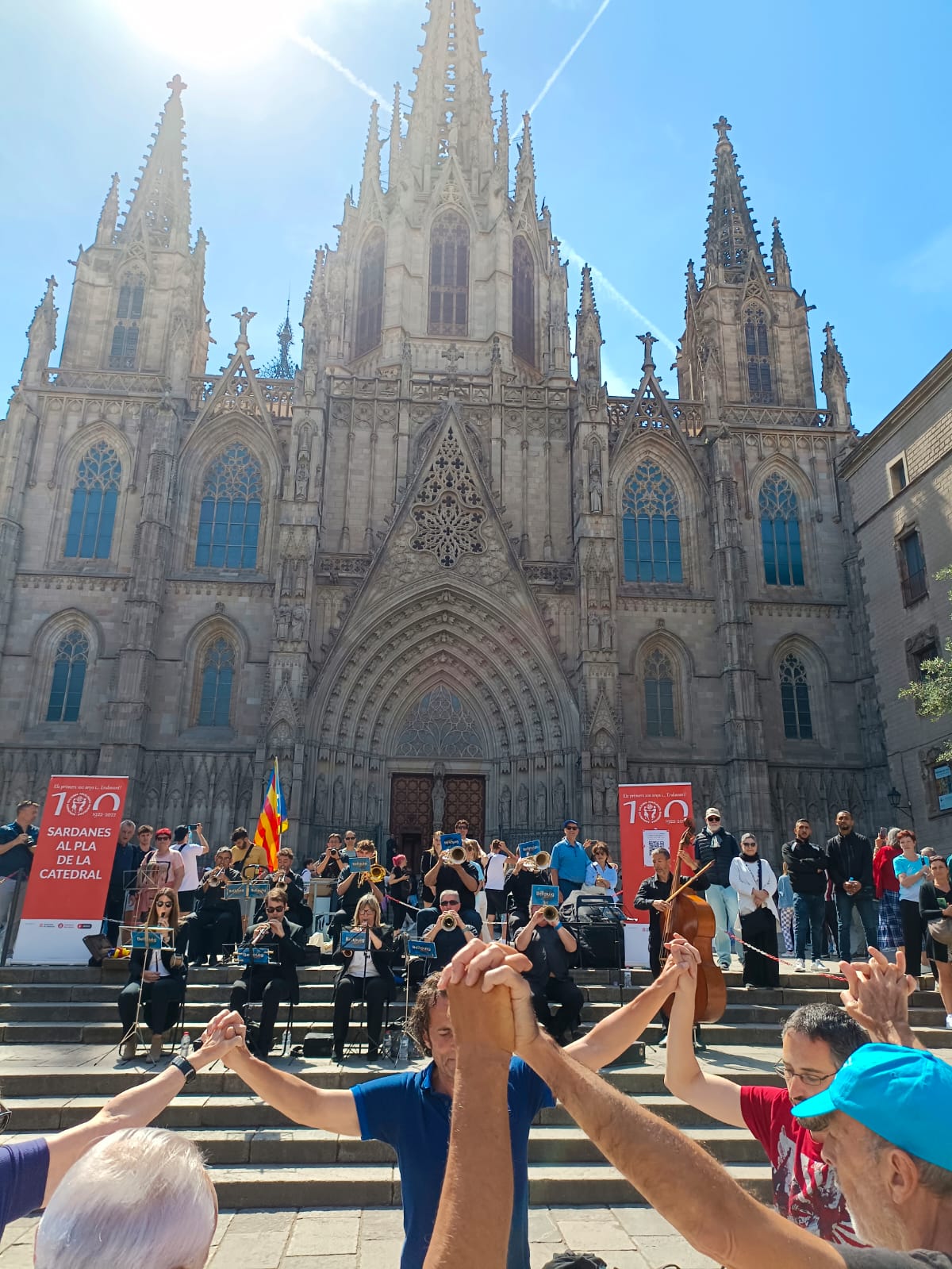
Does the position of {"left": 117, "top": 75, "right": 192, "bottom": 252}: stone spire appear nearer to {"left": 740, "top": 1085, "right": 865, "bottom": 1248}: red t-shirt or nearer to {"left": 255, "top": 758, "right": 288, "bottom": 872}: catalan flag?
{"left": 255, "top": 758, "right": 288, "bottom": 872}: catalan flag

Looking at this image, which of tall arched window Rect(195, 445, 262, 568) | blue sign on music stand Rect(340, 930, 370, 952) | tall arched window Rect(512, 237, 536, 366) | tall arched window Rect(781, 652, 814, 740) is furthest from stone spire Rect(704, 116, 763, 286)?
blue sign on music stand Rect(340, 930, 370, 952)

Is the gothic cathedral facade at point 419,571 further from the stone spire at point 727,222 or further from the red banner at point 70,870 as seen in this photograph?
the red banner at point 70,870

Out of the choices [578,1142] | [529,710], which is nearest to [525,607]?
[529,710]

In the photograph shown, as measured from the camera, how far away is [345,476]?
25.9m

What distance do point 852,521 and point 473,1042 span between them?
90.2 ft

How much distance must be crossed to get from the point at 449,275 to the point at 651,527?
1186cm

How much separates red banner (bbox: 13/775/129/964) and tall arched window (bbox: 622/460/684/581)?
17.4 meters

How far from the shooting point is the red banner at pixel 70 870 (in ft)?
37.9

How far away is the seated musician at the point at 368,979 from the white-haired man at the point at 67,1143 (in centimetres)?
596

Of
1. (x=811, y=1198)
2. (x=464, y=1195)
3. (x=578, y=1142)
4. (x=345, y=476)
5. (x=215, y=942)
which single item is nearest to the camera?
(x=464, y=1195)

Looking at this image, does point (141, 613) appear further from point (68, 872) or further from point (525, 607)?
point (68, 872)

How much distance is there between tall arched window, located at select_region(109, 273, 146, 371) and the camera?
27828 millimetres

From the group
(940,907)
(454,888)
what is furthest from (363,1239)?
(940,907)

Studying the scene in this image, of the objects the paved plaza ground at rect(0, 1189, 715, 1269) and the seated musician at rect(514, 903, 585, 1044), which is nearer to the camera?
the paved plaza ground at rect(0, 1189, 715, 1269)
